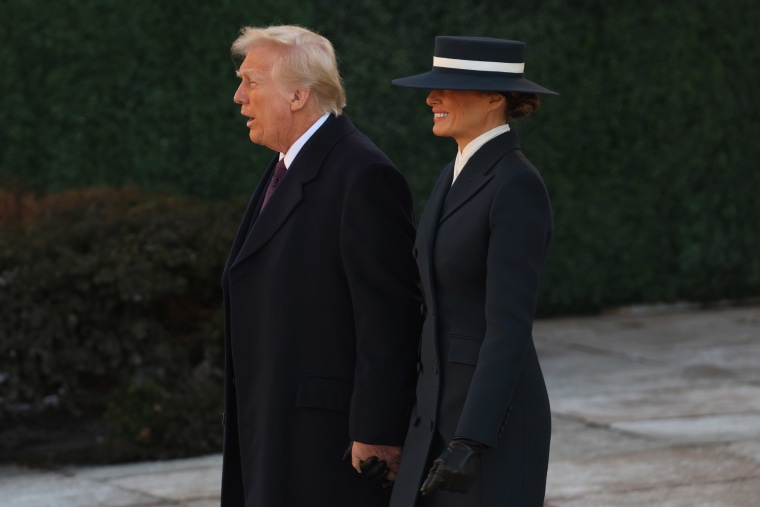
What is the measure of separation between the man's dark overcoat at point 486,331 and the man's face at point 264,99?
0.57m

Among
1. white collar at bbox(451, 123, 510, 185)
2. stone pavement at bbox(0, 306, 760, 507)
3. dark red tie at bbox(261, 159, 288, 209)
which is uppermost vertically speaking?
white collar at bbox(451, 123, 510, 185)

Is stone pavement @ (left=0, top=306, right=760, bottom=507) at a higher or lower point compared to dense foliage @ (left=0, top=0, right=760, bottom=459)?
lower

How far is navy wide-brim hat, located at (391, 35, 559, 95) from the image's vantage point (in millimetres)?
3420

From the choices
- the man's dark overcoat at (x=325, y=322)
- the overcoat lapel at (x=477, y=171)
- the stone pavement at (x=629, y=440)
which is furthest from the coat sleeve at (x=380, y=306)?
the stone pavement at (x=629, y=440)

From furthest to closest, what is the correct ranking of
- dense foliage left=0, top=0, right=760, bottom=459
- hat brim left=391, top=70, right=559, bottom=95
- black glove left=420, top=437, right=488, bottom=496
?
dense foliage left=0, top=0, right=760, bottom=459 < hat brim left=391, top=70, right=559, bottom=95 < black glove left=420, top=437, right=488, bottom=496

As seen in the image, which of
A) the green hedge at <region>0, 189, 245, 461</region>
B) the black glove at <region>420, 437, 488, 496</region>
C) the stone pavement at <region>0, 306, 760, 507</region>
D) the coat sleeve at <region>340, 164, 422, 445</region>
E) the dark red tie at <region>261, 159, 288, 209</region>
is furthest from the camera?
the green hedge at <region>0, 189, 245, 461</region>

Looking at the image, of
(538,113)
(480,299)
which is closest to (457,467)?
(480,299)

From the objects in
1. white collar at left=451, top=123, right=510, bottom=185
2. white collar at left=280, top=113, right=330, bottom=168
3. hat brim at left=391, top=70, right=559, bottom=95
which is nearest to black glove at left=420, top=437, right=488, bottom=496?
white collar at left=451, top=123, right=510, bottom=185

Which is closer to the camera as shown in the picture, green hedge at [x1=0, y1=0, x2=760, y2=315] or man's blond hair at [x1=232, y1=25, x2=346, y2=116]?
man's blond hair at [x1=232, y1=25, x2=346, y2=116]

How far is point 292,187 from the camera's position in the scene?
12.6 ft

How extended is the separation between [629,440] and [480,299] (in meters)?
3.42

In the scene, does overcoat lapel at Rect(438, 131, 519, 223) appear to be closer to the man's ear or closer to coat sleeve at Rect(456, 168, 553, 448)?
coat sleeve at Rect(456, 168, 553, 448)

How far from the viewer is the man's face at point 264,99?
3.83 metres

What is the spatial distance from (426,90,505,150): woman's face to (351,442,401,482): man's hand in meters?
0.86
